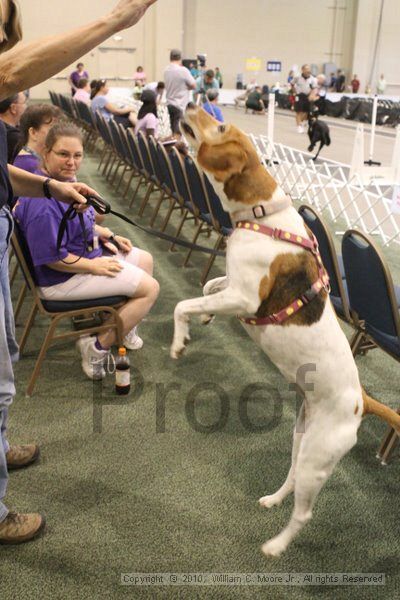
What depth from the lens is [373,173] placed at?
297 inches

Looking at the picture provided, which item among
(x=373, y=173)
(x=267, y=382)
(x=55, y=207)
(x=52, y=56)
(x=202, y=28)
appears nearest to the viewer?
(x=52, y=56)

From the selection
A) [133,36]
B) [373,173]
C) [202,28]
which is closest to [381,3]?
[202,28]

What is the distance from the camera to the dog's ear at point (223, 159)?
168 cm

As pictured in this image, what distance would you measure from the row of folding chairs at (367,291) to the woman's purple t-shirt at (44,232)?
129 centimetres

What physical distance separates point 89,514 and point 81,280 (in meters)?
1.21

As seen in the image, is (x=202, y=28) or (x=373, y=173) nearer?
(x=373, y=173)

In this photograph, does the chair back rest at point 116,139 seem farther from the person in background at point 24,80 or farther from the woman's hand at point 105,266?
the person in background at point 24,80

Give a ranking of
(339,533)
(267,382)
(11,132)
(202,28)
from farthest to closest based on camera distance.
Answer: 1. (202,28)
2. (267,382)
3. (11,132)
4. (339,533)

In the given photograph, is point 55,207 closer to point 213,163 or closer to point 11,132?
point 11,132

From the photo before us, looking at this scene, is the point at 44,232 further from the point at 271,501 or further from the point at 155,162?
the point at 155,162

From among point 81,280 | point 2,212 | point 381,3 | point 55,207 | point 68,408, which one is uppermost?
point 381,3

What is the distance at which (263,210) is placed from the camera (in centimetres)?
169

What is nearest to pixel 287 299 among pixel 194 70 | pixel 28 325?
pixel 28 325

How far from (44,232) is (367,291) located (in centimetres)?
157
